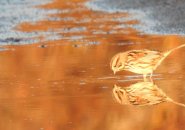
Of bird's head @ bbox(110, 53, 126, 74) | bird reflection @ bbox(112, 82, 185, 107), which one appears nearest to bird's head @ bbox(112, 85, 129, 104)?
bird reflection @ bbox(112, 82, 185, 107)

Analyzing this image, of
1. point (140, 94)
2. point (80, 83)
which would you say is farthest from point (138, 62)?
point (80, 83)

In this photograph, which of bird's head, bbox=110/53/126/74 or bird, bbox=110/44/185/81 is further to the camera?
bird's head, bbox=110/53/126/74

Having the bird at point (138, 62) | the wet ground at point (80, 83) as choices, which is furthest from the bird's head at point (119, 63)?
the wet ground at point (80, 83)

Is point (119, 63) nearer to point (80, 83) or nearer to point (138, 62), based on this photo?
point (138, 62)

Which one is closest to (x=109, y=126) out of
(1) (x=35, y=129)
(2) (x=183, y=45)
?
(1) (x=35, y=129)

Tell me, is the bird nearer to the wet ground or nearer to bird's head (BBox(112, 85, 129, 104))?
the wet ground

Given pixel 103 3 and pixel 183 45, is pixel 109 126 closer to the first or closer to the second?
pixel 183 45
